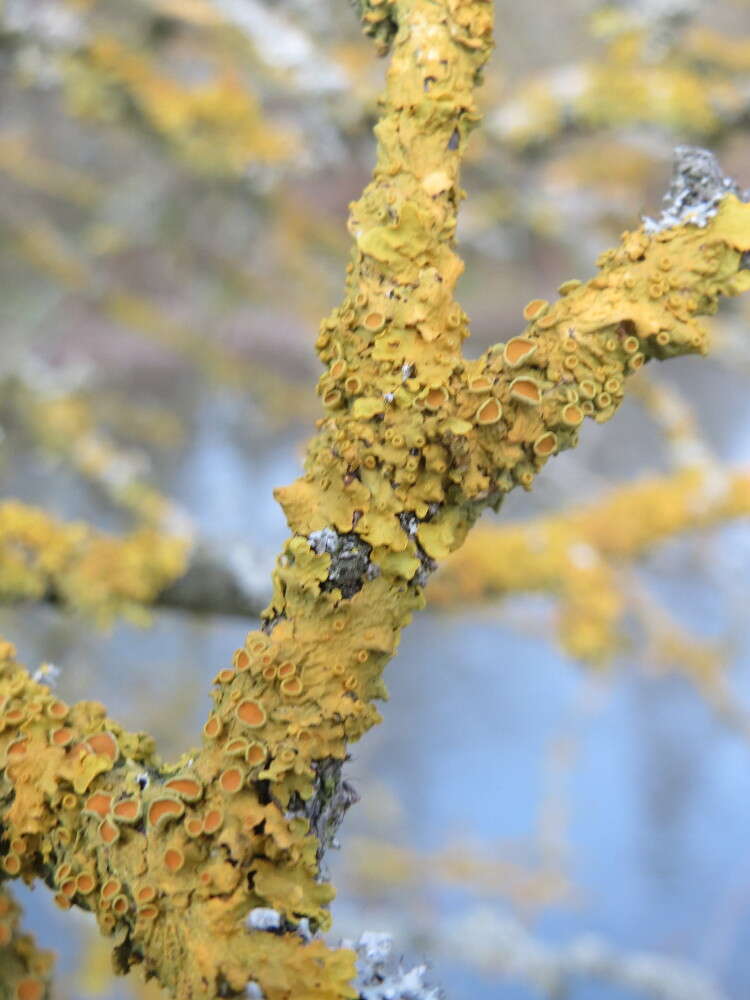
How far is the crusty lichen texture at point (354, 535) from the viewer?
0.50m

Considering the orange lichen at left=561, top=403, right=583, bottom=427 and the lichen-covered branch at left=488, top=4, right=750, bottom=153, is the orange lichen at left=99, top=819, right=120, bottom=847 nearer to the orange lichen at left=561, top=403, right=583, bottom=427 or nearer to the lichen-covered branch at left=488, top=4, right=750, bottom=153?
the orange lichen at left=561, top=403, right=583, bottom=427

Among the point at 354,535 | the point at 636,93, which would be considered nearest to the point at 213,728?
the point at 354,535

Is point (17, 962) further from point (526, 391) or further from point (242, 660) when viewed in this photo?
point (526, 391)

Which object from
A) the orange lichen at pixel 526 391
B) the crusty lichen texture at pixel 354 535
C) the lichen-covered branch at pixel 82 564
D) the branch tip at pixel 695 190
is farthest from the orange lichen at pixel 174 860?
the lichen-covered branch at pixel 82 564

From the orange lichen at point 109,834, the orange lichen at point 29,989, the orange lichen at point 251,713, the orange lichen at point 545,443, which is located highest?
the orange lichen at point 545,443

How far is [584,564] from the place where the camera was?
1.44m

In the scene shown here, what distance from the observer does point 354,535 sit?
1.72 ft

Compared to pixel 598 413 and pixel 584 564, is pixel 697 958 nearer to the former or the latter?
pixel 584 564

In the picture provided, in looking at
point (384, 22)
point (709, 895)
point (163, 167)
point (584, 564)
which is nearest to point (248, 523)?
point (163, 167)

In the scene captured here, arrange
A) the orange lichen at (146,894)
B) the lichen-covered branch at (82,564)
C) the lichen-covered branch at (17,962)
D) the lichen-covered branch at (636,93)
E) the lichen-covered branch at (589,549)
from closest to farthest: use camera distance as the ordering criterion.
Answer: the orange lichen at (146,894) → the lichen-covered branch at (17,962) → the lichen-covered branch at (82,564) → the lichen-covered branch at (589,549) → the lichen-covered branch at (636,93)

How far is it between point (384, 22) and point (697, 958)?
3.79m

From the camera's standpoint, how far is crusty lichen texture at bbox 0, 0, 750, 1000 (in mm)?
495

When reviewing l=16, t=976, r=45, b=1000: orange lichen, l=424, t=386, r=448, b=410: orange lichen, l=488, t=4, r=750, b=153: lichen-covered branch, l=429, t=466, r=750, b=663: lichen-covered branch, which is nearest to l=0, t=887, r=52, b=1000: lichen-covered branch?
l=16, t=976, r=45, b=1000: orange lichen

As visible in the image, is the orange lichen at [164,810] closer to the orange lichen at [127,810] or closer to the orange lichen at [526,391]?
the orange lichen at [127,810]
